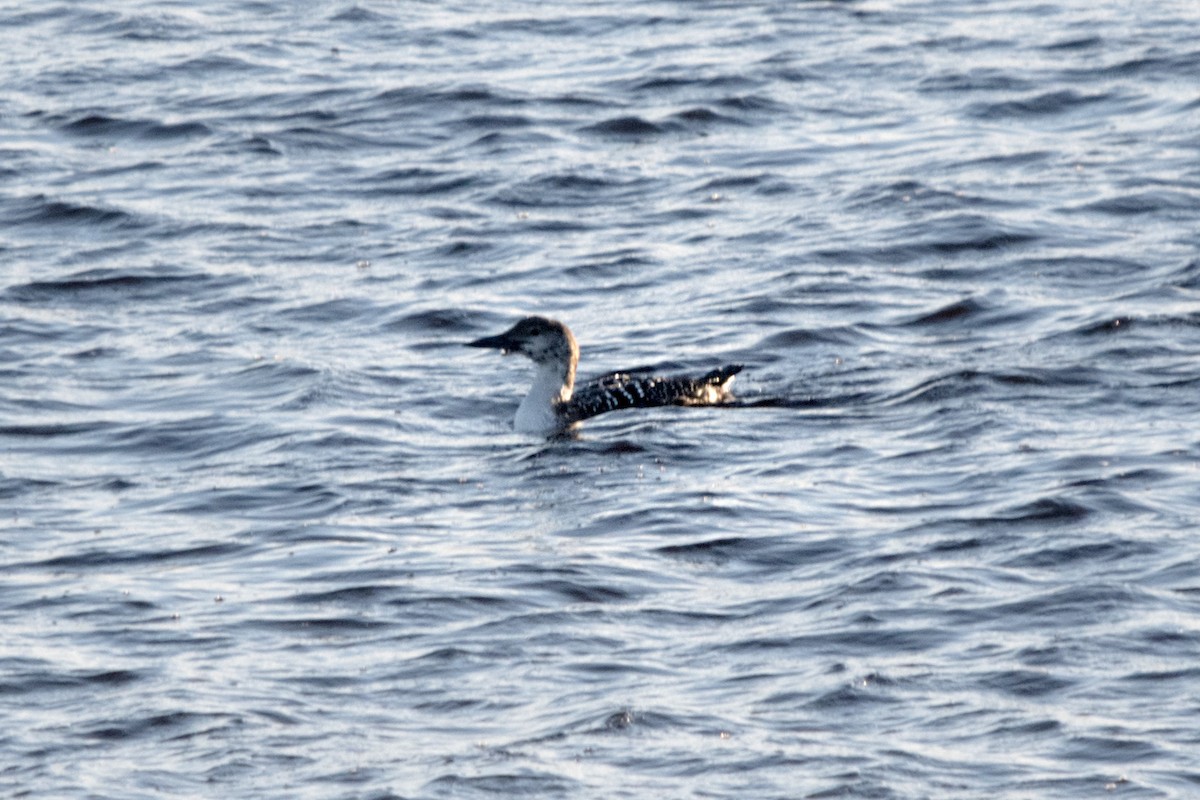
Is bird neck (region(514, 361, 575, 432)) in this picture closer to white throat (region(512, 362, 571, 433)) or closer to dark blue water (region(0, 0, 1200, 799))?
white throat (region(512, 362, 571, 433))

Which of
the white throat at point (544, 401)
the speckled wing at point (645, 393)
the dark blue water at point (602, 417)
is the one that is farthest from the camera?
the white throat at point (544, 401)

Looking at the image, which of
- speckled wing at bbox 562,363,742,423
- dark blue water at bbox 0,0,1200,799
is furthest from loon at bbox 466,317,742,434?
dark blue water at bbox 0,0,1200,799

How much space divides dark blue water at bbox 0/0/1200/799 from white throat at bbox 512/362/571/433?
17cm

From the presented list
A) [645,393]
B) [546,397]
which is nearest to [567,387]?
[546,397]

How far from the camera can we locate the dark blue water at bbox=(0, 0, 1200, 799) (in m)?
8.56

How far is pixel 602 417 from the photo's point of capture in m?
13.7

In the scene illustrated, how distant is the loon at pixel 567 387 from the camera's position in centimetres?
1339

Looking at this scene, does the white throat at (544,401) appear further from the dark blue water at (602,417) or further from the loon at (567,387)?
the dark blue water at (602,417)

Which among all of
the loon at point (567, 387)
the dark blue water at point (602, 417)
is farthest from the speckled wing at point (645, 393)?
the dark blue water at point (602, 417)

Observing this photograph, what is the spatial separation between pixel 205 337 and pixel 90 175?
4.35m

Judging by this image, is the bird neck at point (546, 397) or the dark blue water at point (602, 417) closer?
the dark blue water at point (602, 417)

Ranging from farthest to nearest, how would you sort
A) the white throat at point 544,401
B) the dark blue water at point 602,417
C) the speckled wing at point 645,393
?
the white throat at point 544,401
the speckled wing at point 645,393
the dark blue water at point 602,417

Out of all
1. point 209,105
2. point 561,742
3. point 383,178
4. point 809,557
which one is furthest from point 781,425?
point 209,105

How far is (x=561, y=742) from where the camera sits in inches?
328
